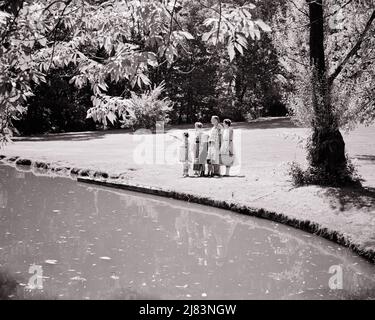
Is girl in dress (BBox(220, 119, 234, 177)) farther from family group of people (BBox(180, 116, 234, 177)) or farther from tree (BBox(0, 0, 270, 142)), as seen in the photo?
tree (BBox(0, 0, 270, 142))

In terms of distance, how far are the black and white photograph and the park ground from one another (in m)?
0.05

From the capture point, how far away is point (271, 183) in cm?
1360

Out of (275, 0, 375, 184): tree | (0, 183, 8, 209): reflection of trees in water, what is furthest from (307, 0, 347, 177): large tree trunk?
(0, 183, 8, 209): reflection of trees in water

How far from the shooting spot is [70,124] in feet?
151

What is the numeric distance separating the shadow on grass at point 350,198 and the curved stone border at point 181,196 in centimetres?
108

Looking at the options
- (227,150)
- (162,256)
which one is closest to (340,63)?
(227,150)

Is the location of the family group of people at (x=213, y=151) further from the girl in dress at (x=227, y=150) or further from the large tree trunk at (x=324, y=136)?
the large tree trunk at (x=324, y=136)

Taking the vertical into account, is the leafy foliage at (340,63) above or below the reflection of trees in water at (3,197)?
above

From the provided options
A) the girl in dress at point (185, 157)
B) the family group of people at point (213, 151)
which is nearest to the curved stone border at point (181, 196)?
the girl in dress at point (185, 157)

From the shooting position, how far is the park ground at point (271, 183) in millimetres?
10305

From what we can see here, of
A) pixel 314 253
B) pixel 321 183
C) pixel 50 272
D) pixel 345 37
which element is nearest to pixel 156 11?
pixel 50 272

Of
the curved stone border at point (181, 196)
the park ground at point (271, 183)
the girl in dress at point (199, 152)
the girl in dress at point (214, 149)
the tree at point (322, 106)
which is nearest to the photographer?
the curved stone border at point (181, 196)

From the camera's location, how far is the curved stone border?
9.64 m
